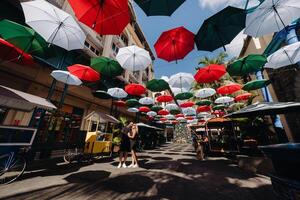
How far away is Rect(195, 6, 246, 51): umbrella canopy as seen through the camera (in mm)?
4932

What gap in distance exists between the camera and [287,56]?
274 inches

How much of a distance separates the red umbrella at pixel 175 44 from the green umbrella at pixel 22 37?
529 centimetres

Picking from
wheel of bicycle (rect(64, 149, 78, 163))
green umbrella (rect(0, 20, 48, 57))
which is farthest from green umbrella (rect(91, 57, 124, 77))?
wheel of bicycle (rect(64, 149, 78, 163))

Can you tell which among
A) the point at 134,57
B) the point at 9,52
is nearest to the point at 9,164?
the point at 9,52

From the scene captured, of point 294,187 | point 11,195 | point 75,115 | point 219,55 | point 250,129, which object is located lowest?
point 11,195

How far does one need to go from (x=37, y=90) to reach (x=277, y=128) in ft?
54.4

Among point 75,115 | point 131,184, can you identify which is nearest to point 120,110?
point 75,115

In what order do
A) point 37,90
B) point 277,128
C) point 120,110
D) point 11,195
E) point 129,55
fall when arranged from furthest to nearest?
point 120,110 → point 277,128 → point 37,90 → point 129,55 → point 11,195

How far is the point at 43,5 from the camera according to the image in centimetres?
518

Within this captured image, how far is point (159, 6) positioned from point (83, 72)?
5.68 metres

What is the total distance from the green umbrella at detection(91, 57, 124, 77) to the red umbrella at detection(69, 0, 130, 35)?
13.0ft

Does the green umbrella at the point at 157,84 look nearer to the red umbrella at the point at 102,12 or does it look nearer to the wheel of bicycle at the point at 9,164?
the red umbrella at the point at 102,12

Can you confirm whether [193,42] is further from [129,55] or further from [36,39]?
[36,39]

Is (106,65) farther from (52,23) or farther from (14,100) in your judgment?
(14,100)
